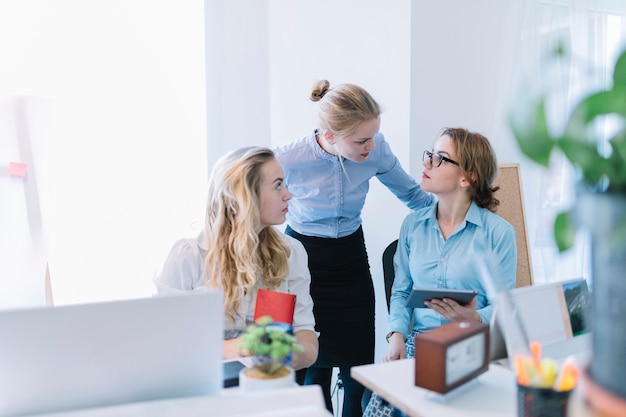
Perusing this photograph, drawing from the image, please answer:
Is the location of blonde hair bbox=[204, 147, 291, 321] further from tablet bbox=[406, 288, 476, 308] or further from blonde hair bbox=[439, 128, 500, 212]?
blonde hair bbox=[439, 128, 500, 212]

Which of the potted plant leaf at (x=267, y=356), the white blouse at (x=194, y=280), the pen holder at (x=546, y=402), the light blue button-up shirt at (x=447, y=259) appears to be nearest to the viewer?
the pen holder at (x=546, y=402)

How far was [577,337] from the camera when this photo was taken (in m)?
1.49

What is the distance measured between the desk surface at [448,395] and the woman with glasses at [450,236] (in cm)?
65

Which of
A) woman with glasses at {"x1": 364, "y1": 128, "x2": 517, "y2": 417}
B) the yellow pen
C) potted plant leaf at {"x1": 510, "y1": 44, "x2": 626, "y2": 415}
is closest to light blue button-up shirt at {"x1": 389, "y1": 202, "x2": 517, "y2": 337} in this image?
woman with glasses at {"x1": 364, "y1": 128, "x2": 517, "y2": 417}

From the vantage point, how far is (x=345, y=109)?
2.27m

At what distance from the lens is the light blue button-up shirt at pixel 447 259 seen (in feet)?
6.71

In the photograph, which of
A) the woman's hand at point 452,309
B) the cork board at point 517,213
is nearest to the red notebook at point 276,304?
the woman's hand at point 452,309

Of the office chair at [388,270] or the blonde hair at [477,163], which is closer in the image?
the blonde hair at [477,163]

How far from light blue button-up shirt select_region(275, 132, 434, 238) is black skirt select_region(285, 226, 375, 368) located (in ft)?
0.22

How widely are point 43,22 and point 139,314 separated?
1.82 meters

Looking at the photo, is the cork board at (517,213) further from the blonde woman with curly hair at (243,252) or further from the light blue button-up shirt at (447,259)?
the blonde woman with curly hair at (243,252)

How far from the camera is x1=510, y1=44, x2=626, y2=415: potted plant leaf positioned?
26.7 inches

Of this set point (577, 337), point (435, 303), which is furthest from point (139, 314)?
point (577, 337)

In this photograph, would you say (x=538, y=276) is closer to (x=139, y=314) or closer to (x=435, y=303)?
(x=435, y=303)
